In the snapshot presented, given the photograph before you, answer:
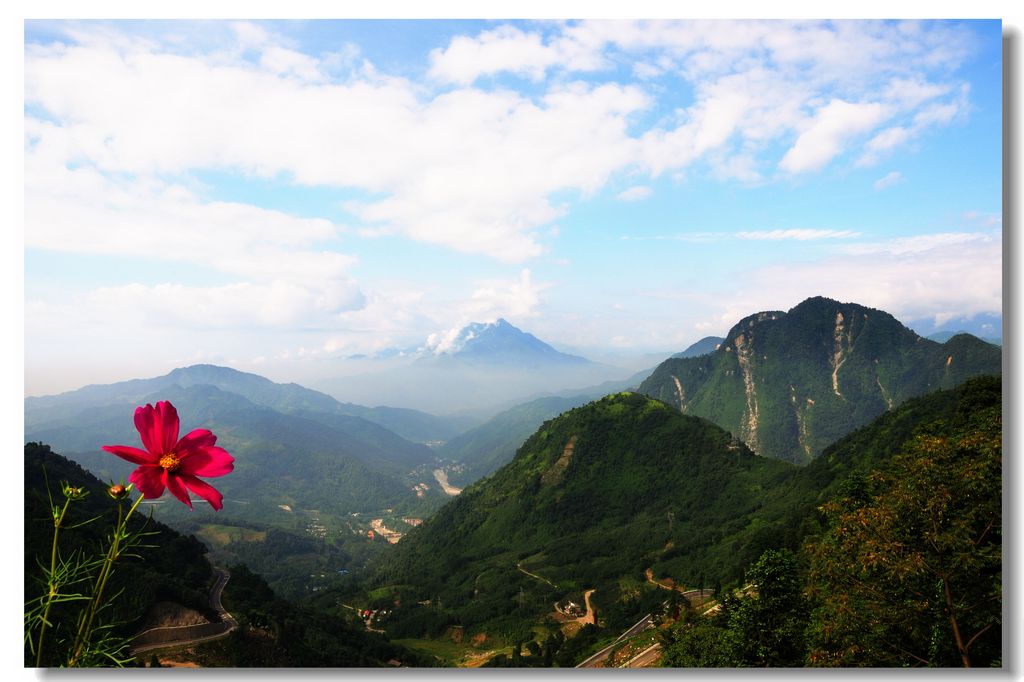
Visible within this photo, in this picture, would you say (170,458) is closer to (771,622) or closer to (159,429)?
(159,429)

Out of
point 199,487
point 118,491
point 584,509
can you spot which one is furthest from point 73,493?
point 584,509

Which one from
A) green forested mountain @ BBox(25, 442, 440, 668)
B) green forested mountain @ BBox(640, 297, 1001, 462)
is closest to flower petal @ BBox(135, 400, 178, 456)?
green forested mountain @ BBox(25, 442, 440, 668)

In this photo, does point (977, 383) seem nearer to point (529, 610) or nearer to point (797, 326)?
point (529, 610)

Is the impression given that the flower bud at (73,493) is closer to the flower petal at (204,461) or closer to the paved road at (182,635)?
the flower petal at (204,461)

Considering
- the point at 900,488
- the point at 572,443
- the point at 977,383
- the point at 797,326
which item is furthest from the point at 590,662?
the point at 797,326

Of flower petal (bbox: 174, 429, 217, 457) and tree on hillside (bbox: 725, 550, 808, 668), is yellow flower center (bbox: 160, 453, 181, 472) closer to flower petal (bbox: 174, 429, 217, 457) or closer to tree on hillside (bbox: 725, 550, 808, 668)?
flower petal (bbox: 174, 429, 217, 457)

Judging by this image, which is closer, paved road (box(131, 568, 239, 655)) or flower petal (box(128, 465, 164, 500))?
flower petal (box(128, 465, 164, 500))
